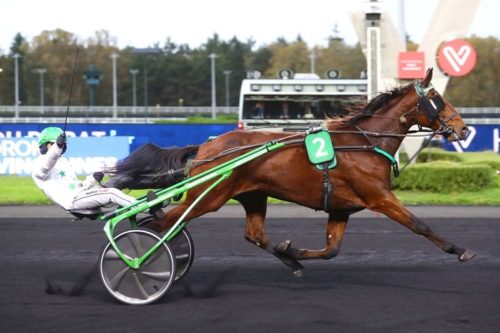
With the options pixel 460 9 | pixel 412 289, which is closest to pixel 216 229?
pixel 412 289

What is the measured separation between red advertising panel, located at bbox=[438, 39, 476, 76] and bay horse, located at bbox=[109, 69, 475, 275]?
11.0 metres

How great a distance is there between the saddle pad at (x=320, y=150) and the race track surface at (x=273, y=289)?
3.39 feet

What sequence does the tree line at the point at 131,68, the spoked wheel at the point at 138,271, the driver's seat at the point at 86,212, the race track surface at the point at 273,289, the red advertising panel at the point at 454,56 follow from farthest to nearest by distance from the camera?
the tree line at the point at 131,68
the red advertising panel at the point at 454,56
the driver's seat at the point at 86,212
the spoked wheel at the point at 138,271
the race track surface at the point at 273,289

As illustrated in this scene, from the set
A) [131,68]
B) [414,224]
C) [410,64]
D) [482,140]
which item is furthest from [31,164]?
[131,68]

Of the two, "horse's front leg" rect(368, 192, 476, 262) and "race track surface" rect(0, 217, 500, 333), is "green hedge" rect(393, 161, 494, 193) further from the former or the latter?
"horse's front leg" rect(368, 192, 476, 262)

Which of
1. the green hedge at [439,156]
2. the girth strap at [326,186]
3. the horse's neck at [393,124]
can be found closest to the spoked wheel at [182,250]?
the girth strap at [326,186]

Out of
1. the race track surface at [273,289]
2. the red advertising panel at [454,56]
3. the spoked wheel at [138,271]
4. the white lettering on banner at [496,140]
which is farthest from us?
the white lettering on banner at [496,140]

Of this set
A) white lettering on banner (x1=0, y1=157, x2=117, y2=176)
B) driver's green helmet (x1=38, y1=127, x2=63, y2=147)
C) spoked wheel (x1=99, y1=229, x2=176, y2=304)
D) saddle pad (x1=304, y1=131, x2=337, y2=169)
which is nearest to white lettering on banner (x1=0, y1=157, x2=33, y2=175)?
Result: white lettering on banner (x1=0, y1=157, x2=117, y2=176)

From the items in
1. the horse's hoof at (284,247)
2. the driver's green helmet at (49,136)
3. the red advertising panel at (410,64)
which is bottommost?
the horse's hoof at (284,247)

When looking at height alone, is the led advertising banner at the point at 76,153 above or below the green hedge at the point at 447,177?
above

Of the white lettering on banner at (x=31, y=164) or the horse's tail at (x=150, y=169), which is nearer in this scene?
the horse's tail at (x=150, y=169)

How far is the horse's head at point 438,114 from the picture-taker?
6984mm

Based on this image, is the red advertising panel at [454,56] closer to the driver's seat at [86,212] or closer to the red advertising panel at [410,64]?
the red advertising panel at [410,64]

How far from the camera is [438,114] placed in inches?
276
